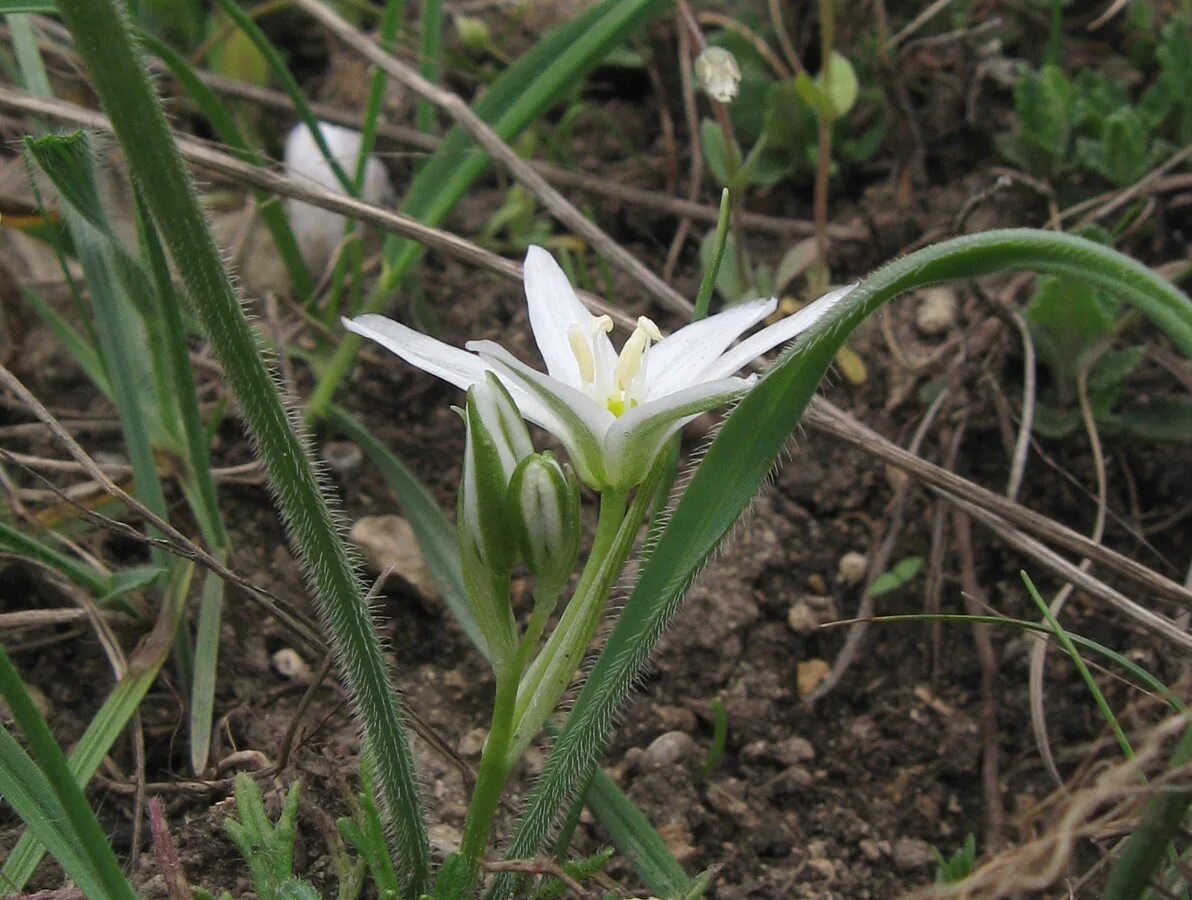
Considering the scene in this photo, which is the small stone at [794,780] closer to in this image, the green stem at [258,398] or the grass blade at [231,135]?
the green stem at [258,398]

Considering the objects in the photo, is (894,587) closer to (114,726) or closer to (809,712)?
→ (809,712)

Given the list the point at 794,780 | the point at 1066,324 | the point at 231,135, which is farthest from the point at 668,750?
the point at 231,135

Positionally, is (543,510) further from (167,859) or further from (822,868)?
(822,868)

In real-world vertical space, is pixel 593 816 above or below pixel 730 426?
below

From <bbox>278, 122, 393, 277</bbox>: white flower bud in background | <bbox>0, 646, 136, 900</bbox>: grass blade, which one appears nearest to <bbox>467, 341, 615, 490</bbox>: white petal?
<bbox>0, 646, 136, 900</bbox>: grass blade

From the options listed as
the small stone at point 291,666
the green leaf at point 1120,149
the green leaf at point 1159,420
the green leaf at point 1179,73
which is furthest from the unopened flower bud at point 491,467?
the green leaf at point 1179,73

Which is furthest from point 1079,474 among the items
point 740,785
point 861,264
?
point 740,785
